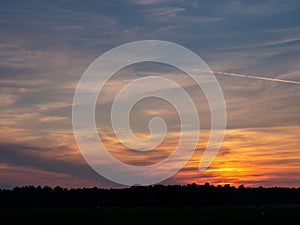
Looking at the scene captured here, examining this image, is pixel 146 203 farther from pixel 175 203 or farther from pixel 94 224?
pixel 94 224

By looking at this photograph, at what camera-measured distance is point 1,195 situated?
190m

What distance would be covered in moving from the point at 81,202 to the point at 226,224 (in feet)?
427

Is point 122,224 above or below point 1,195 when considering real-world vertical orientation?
below

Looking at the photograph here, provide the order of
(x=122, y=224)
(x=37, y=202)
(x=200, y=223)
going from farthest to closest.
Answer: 1. (x=37, y=202)
2. (x=200, y=223)
3. (x=122, y=224)

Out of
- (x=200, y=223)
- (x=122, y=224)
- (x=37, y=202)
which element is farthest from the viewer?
(x=37, y=202)

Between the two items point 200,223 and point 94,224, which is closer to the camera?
point 94,224

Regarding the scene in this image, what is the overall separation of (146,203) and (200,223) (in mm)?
125080

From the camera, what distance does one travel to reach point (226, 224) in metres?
67.8

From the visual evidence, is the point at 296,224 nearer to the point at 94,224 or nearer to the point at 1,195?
the point at 94,224

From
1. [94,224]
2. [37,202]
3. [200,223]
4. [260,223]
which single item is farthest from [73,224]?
[37,202]

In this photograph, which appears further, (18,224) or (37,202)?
(37,202)

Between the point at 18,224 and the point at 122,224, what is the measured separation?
40.2 ft

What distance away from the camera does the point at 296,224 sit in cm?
6519

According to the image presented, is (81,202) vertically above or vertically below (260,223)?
above
